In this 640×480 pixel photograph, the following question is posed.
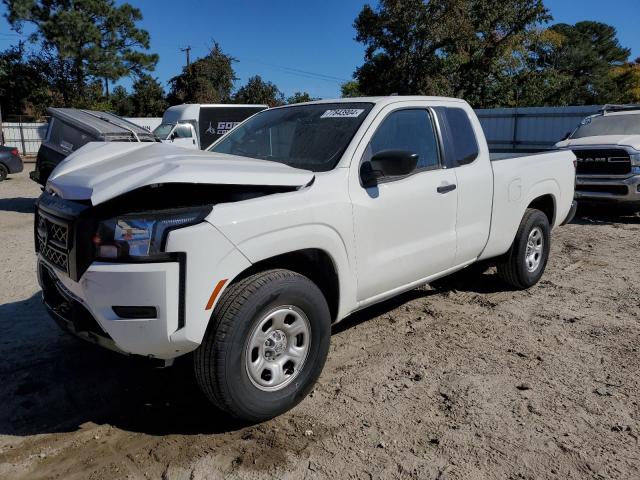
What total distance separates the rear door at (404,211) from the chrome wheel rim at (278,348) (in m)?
0.60

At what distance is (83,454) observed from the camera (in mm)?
2914

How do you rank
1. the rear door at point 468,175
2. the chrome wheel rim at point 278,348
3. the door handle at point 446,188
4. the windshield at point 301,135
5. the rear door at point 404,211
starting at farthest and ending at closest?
the rear door at point 468,175 → the door handle at point 446,188 → the windshield at point 301,135 → the rear door at point 404,211 → the chrome wheel rim at point 278,348

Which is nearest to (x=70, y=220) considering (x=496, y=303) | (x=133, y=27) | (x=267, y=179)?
(x=267, y=179)

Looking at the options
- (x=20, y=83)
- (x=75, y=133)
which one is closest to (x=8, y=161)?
(x=75, y=133)

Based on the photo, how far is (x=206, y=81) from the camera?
146 feet

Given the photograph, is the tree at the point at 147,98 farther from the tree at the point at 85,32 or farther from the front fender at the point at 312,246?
the front fender at the point at 312,246

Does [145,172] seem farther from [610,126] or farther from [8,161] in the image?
[8,161]

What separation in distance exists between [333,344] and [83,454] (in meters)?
2.01

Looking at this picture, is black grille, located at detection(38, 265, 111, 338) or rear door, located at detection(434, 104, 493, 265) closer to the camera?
black grille, located at detection(38, 265, 111, 338)

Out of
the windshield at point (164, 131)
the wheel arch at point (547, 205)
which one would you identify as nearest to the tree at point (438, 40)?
the windshield at point (164, 131)

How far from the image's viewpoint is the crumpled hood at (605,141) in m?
9.63

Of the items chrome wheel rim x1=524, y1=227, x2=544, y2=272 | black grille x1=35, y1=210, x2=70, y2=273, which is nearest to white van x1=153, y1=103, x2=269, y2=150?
chrome wheel rim x1=524, y1=227, x2=544, y2=272

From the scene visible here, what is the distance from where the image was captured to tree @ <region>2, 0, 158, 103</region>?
1503 inches

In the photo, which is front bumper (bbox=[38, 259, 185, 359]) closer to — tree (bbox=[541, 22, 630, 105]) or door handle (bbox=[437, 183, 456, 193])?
door handle (bbox=[437, 183, 456, 193])
